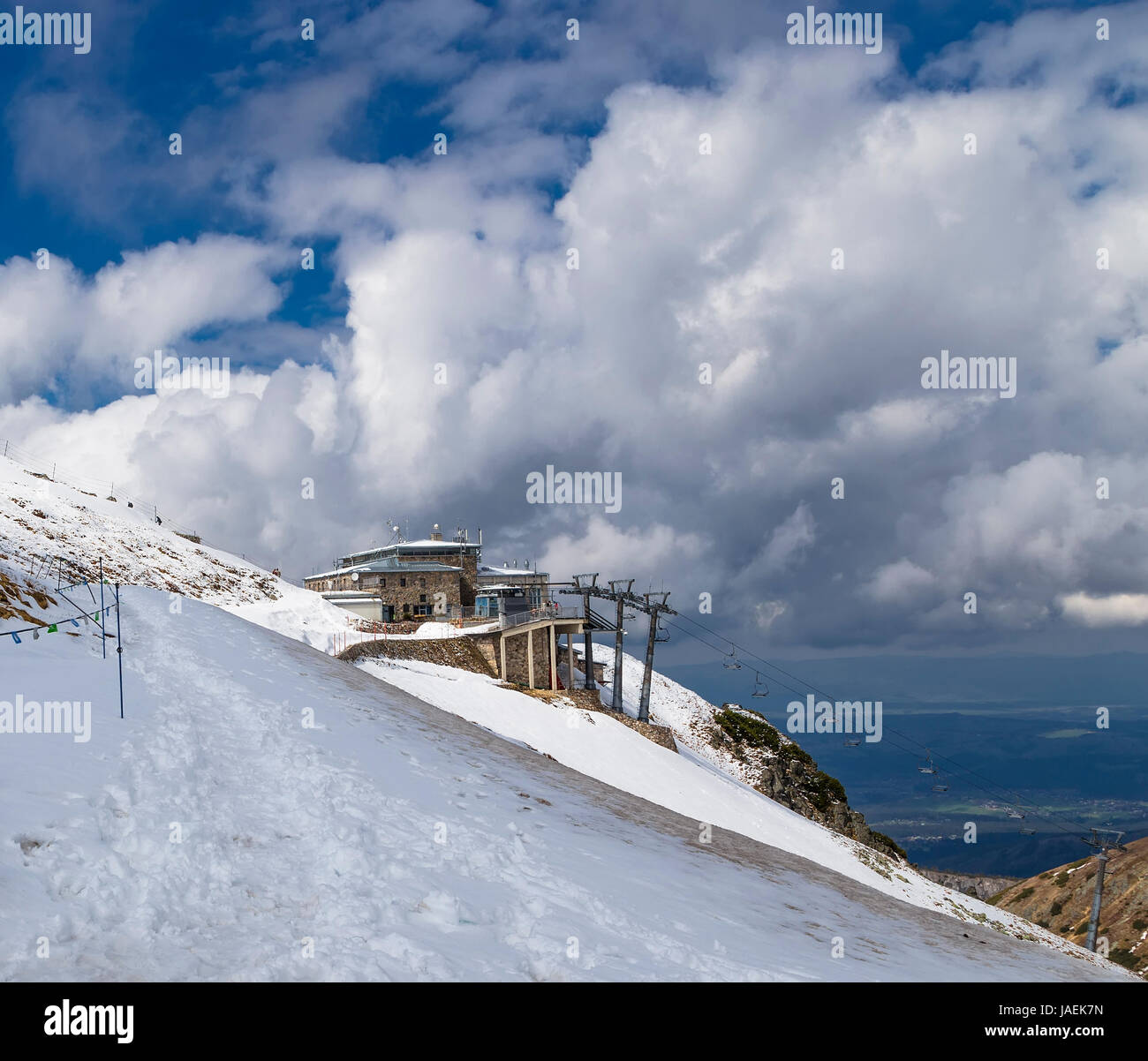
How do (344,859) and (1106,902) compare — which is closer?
(344,859)

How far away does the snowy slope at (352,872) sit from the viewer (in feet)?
25.1

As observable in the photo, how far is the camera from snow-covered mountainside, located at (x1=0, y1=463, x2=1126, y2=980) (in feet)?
25.3

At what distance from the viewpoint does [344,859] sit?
32.3 feet

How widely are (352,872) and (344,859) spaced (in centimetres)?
37

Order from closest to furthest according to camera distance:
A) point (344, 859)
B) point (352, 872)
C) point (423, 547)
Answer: point (352, 872) → point (344, 859) → point (423, 547)

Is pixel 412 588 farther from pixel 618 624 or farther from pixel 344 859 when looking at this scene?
→ pixel 344 859

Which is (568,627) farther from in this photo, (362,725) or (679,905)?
(679,905)

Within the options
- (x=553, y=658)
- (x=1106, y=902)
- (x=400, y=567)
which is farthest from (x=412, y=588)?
(x=1106, y=902)

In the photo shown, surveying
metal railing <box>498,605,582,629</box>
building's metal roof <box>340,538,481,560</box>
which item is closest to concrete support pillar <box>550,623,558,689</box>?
metal railing <box>498,605,582,629</box>

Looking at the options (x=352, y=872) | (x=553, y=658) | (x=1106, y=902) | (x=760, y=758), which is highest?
(x=553, y=658)

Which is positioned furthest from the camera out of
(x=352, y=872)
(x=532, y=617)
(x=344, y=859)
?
(x=532, y=617)

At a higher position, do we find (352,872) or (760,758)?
(352,872)

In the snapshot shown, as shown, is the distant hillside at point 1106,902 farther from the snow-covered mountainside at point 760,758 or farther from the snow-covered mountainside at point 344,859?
the snow-covered mountainside at point 344,859
